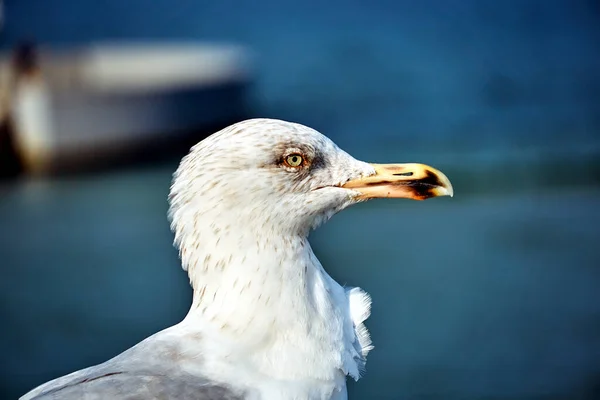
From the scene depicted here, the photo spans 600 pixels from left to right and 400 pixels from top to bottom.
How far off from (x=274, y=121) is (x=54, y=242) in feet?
24.2

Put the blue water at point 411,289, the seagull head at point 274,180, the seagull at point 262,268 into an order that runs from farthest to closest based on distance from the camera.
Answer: the blue water at point 411,289, the seagull head at point 274,180, the seagull at point 262,268

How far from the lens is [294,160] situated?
2926 millimetres

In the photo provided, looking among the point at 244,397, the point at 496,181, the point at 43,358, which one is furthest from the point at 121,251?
the point at 244,397

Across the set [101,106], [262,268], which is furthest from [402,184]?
[101,106]

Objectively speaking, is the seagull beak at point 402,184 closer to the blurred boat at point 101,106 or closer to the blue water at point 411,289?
the blue water at point 411,289

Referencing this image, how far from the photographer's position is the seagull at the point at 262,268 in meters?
2.77

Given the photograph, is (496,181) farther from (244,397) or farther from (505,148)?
(244,397)

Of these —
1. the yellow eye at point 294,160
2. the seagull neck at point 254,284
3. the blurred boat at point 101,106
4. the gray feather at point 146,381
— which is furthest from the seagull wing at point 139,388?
the blurred boat at point 101,106

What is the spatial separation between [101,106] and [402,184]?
1155 cm

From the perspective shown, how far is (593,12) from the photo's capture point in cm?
1955

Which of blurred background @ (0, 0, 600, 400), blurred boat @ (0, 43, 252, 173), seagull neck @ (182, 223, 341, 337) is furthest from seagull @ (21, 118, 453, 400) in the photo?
blurred boat @ (0, 43, 252, 173)

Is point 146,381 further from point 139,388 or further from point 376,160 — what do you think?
point 376,160

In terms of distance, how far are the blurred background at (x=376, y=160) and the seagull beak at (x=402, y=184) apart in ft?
11.6

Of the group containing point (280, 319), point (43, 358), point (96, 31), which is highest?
point (96, 31)
